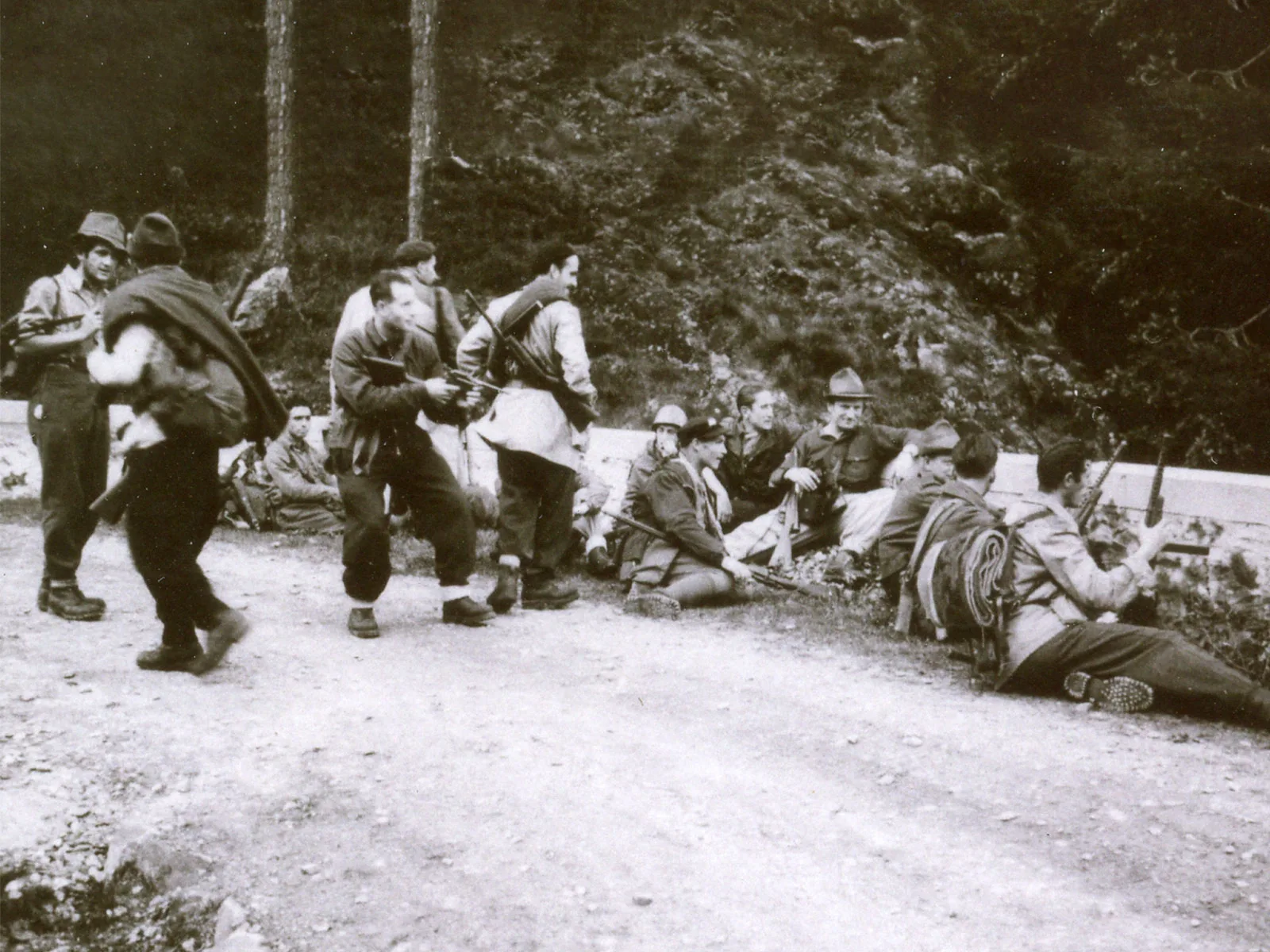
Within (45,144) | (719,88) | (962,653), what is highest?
(719,88)

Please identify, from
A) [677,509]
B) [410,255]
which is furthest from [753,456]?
[410,255]

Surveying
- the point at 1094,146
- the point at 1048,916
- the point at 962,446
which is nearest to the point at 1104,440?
the point at 1094,146

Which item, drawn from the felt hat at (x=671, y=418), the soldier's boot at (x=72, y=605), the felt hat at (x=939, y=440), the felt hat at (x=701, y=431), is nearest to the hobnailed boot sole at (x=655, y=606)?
the felt hat at (x=701, y=431)

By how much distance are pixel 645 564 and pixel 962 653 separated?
189 centimetres

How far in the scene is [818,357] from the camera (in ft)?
36.6

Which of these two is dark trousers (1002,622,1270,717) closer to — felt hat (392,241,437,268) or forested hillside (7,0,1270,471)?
forested hillside (7,0,1270,471)

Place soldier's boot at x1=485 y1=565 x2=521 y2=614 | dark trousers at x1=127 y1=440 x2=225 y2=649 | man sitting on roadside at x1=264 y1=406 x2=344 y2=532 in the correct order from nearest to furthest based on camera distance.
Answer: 1. dark trousers at x1=127 y1=440 x2=225 y2=649
2. soldier's boot at x1=485 y1=565 x2=521 y2=614
3. man sitting on roadside at x1=264 y1=406 x2=344 y2=532

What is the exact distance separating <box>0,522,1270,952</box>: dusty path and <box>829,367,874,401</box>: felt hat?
2379mm

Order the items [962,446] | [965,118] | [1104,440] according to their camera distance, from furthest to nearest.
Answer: [965,118], [1104,440], [962,446]

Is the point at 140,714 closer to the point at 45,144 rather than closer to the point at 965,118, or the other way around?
the point at 965,118

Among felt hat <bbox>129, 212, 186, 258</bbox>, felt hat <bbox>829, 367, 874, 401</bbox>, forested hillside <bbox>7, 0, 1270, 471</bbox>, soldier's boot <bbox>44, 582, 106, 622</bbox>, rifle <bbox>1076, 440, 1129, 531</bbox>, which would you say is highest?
forested hillside <bbox>7, 0, 1270, 471</bbox>

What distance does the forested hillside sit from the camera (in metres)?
8.39

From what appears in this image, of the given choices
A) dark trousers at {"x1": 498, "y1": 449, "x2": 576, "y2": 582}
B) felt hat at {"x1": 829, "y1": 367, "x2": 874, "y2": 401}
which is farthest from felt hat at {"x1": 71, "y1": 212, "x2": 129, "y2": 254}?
felt hat at {"x1": 829, "y1": 367, "x2": 874, "y2": 401}

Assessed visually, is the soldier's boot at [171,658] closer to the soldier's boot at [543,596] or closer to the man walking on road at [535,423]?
the man walking on road at [535,423]
